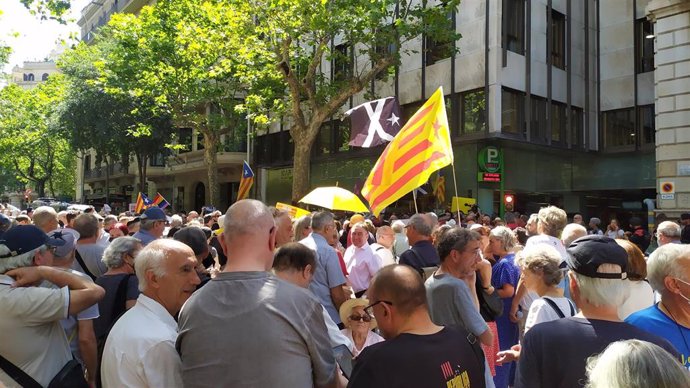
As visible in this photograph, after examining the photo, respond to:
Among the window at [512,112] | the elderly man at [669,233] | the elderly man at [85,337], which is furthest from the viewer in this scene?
the window at [512,112]

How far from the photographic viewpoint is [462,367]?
7.99 feet

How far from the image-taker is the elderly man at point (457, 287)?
3906 mm

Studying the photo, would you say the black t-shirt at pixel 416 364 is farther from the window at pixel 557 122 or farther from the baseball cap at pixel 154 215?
the window at pixel 557 122

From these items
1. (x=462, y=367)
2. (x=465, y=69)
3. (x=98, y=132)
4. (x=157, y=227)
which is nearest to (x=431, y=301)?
(x=462, y=367)

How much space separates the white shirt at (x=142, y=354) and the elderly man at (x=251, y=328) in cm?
10

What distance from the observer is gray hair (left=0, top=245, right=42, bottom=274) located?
3340 mm

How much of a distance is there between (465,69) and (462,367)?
18.8 metres

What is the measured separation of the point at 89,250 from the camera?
229 inches

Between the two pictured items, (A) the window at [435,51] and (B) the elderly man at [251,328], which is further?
(A) the window at [435,51]

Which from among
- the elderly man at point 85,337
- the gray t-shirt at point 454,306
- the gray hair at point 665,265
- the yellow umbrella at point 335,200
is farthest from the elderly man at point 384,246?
the gray hair at point 665,265

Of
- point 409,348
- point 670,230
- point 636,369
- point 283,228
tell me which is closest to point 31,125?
point 283,228

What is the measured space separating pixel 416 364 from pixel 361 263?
453cm

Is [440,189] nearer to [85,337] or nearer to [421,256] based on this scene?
[421,256]

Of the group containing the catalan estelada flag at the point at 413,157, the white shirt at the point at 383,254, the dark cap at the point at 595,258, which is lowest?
the white shirt at the point at 383,254
